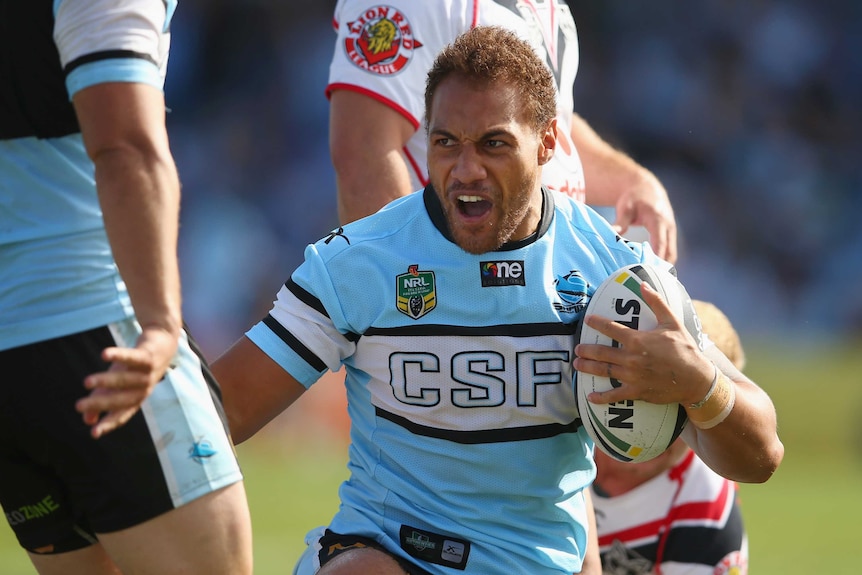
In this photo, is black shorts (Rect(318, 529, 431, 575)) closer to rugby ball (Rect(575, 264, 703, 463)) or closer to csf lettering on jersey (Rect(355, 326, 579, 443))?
csf lettering on jersey (Rect(355, 326, 579, 443))

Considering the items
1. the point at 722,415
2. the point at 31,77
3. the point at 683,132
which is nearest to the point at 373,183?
the point at 722,415

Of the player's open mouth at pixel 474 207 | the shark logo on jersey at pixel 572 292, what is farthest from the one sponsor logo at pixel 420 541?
the player's open mouth at pixel 474 207

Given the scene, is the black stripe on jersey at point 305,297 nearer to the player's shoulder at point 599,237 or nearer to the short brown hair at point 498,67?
the short brown hair at point 498,67

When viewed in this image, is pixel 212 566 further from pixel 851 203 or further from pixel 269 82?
pixel 851 203

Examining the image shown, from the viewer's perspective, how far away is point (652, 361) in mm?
3037

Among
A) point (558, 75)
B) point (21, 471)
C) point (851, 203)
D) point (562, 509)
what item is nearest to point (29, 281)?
point (21, 471)

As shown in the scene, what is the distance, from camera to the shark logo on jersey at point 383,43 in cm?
394

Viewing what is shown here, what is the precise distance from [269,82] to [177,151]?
4.77ft

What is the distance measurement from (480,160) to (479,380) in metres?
0.61

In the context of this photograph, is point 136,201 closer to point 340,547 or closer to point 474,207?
point 474,207

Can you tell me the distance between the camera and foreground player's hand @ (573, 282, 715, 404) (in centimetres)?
303

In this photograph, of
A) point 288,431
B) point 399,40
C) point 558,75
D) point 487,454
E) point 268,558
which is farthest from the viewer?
point 288,431

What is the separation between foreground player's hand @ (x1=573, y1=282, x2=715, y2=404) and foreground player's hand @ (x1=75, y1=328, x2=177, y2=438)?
119 cm

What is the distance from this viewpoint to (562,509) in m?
3.42
